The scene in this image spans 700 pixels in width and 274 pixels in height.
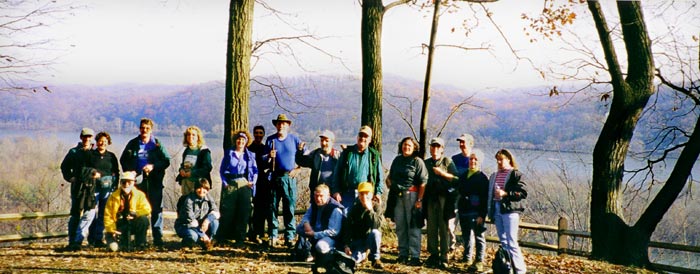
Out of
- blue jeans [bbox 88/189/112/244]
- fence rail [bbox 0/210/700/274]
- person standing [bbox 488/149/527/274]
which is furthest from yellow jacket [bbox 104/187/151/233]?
person standing [bbox 488/149/527/274]

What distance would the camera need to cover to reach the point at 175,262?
6.70m

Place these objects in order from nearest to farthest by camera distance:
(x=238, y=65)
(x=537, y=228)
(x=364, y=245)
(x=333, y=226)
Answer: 1. (x=333, y=226)
2. (x=364, y=245)
3. (x=238, y=65)
4. (x=537, y=228)

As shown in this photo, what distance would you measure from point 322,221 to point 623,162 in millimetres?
4820

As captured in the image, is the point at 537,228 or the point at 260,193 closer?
the point at 260,193

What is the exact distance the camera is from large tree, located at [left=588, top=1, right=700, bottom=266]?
27.0 ft

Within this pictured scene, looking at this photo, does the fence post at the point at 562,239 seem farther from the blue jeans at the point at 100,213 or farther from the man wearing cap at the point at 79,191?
the man wearing cap at the point at 79,191

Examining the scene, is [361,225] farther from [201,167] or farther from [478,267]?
[201,167]

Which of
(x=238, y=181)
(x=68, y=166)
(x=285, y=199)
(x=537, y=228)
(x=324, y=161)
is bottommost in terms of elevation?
(x=537, y=228)

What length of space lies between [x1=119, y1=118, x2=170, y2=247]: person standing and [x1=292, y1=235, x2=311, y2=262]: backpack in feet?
6.55

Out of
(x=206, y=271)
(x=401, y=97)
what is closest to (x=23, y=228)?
(x=401, y=97)

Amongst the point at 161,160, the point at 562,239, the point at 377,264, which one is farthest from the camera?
the point at 562,239

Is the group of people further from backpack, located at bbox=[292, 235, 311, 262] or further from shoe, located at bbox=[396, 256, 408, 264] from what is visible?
backpack, located at bbox=[292, 235, 311, 262]

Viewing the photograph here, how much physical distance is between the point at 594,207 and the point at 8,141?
170ft

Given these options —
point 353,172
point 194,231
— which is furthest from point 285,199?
point 194,231
